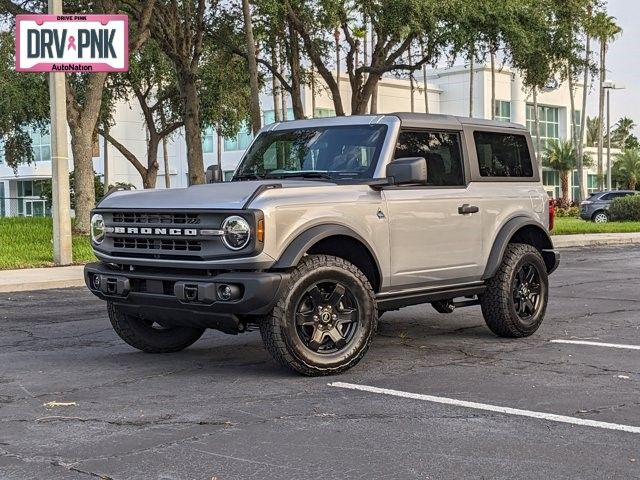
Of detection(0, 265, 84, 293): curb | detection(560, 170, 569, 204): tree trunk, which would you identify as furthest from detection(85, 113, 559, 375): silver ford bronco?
detection(560, 170, 569, 204): tree trunk

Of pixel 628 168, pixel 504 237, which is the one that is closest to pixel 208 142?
pixel 628 168

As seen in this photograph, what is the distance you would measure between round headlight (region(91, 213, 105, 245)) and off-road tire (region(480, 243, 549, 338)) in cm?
356

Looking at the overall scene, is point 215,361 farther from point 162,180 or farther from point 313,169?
point 162,180

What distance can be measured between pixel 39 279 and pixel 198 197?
30.9 ft

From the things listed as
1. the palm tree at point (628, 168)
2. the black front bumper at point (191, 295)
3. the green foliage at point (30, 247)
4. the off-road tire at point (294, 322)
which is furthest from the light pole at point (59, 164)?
the palm tree at point (628, 168)

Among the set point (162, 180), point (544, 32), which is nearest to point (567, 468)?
point (544, 32)

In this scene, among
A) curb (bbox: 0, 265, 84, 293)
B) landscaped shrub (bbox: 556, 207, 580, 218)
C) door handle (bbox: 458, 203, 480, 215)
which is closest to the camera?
door handle (bbox: 458, 203, 480, 215)

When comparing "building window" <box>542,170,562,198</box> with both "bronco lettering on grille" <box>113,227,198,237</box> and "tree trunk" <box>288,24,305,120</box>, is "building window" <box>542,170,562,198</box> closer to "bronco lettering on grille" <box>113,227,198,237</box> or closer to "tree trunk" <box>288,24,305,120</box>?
"tree trunk" <box>288,24,305,120</box>

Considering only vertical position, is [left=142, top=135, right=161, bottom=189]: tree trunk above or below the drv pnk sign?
below

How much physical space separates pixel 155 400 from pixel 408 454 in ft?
6.95

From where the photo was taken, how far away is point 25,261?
18672 millimetres

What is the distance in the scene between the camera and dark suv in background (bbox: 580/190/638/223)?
43.3m

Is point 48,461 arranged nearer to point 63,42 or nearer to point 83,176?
point 63,42

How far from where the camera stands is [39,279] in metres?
15.5
